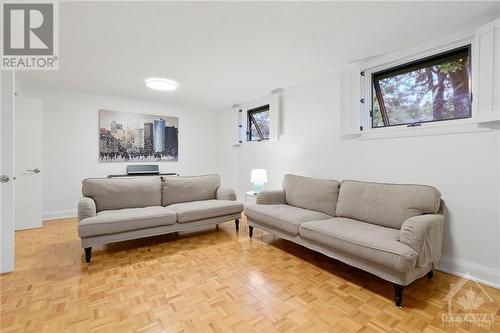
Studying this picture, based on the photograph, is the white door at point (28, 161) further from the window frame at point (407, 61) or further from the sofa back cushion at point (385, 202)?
the window frame at point (407, 61)

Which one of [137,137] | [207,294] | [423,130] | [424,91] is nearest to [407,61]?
[424,91]

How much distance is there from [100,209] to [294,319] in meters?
2.70

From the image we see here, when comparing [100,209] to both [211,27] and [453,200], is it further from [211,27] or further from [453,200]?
[453,200]

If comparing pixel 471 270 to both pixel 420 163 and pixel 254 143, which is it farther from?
pixel 254 143

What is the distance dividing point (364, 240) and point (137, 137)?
15.5ft

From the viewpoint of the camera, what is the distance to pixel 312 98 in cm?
372

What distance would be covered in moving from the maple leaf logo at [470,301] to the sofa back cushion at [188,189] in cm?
316

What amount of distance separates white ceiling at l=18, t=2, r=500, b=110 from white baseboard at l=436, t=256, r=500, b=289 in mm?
2250

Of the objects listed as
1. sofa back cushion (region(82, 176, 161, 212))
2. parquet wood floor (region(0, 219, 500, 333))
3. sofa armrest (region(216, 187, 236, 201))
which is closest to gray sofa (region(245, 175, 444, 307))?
parquet wood floor (region(0, 219, 500, 333))

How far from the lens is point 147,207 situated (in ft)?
10.7

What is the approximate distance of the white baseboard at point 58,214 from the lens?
13.9 ft

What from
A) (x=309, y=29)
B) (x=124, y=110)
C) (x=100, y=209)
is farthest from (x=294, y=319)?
(x=124, y=110)

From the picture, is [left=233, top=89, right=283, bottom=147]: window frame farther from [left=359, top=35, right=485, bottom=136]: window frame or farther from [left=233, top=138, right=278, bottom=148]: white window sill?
[left=359, top=35, right=485, bottom=136]: window frame

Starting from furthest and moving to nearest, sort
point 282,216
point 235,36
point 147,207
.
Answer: point 147,207 → point 282,216 → point 235,36
